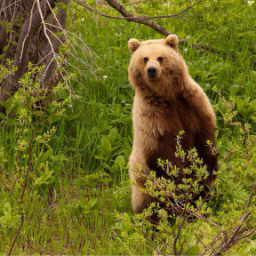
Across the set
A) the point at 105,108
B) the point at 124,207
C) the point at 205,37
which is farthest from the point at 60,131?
the point at 205,37

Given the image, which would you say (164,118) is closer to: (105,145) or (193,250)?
(105,145)

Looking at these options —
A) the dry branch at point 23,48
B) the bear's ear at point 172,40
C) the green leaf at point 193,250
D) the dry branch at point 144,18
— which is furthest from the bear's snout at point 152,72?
the dry branch at point 23,48

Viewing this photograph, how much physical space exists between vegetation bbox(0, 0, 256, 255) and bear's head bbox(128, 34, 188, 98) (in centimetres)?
61

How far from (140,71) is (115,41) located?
244 centimetres

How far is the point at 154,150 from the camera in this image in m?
3.79

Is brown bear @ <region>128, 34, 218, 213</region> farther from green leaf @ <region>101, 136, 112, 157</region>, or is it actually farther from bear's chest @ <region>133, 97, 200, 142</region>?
green leaf @ <region>101, 136, 112, 157</region>

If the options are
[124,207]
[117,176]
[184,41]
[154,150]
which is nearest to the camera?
[154,150]

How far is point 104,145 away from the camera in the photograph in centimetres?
466

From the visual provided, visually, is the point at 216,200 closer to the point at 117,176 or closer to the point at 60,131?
the point at 117,176

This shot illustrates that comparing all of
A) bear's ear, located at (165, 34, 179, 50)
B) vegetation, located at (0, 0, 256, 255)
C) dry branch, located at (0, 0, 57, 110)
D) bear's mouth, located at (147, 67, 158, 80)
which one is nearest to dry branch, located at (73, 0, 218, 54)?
vegetation, located at (0, 0, 256, 255)

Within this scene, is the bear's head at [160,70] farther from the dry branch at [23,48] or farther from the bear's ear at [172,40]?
the dry branch at [23,48]

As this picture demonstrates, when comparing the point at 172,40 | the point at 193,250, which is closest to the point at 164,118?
the point at 172,40

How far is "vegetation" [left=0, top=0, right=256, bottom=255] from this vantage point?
121 inches

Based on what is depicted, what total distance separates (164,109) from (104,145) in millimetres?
1089
